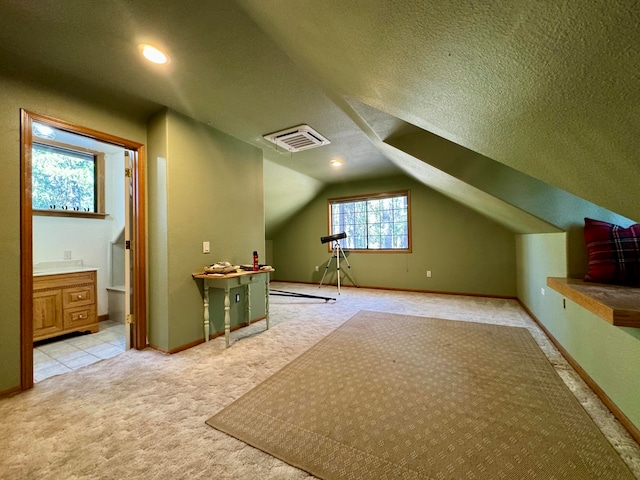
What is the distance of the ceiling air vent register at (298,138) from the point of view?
111 inches

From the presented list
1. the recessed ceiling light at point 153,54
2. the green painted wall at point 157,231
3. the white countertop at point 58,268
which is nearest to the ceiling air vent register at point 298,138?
the green painted wall at point 157,231

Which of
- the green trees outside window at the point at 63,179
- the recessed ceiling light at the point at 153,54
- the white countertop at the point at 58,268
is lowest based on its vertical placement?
the white countertop at the point at 58,268

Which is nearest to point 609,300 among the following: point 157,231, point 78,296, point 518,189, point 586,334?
point 586,334

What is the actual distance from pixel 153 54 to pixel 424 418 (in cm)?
275

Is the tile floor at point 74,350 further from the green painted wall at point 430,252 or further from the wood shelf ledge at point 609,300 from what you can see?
the green painted wall at point 430,252

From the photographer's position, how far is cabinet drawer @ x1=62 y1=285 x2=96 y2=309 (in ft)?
9.27

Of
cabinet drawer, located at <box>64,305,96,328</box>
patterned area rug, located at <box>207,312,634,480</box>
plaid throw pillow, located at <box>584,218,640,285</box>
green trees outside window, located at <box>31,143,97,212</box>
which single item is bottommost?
patterned area rug, located at <box>207,312,634,480</box>

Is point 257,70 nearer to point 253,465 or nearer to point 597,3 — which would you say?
point 597,3

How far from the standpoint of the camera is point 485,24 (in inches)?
24.6

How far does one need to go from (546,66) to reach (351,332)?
8.67ft

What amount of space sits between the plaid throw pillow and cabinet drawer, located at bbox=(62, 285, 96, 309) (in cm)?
468

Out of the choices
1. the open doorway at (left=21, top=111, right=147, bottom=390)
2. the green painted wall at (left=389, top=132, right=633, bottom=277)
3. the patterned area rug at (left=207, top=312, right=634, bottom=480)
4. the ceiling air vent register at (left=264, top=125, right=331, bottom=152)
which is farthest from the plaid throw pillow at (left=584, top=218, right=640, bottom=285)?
the open doorway at (left=21, top=111, right=147, bottom=390)

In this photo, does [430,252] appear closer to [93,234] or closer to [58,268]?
[93,234]

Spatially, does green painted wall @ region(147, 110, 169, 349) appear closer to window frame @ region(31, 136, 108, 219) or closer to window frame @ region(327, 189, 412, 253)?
window frame @ region(31, 136, 108, 219)
